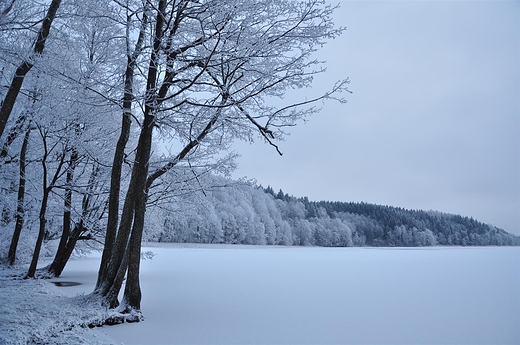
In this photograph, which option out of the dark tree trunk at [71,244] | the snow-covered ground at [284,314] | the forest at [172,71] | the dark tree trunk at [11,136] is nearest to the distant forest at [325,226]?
the dark tree trunk at [71,244]

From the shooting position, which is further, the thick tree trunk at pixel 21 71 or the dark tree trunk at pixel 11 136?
the dark tree trunk at pixel 11 136

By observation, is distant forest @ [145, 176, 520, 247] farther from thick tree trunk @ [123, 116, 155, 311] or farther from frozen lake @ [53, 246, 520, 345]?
thick tree trunk @ [123, 116, 155, 311]

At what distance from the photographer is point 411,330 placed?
6230mm

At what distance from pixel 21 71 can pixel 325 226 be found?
81059mm

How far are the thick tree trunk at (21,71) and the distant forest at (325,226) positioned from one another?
46.0 m

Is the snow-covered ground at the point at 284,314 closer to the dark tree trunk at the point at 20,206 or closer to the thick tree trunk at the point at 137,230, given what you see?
the thick tree trunk at the point at 137,230

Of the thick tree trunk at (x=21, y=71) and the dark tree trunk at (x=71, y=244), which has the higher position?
the thick tree trunk at (x=21, y=71)

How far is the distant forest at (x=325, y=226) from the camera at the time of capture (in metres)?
60.7

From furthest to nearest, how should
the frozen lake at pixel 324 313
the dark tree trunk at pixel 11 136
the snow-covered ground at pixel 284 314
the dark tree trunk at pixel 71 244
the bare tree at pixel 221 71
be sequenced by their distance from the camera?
the dark tree trunk at pixel 71 244
the dark tree trunk at pixel 11 136
the bare tree at pixel 221 71
the frozen lake at pixel 324 313
the snow-covered ground at pixel 284 314

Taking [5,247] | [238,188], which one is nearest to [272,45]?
[238,188]

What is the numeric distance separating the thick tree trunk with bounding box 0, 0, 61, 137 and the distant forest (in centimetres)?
4602

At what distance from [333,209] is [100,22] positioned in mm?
92203

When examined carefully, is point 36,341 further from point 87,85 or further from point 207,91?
point 207,91

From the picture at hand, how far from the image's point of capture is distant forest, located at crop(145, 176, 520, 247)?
60.7 m
